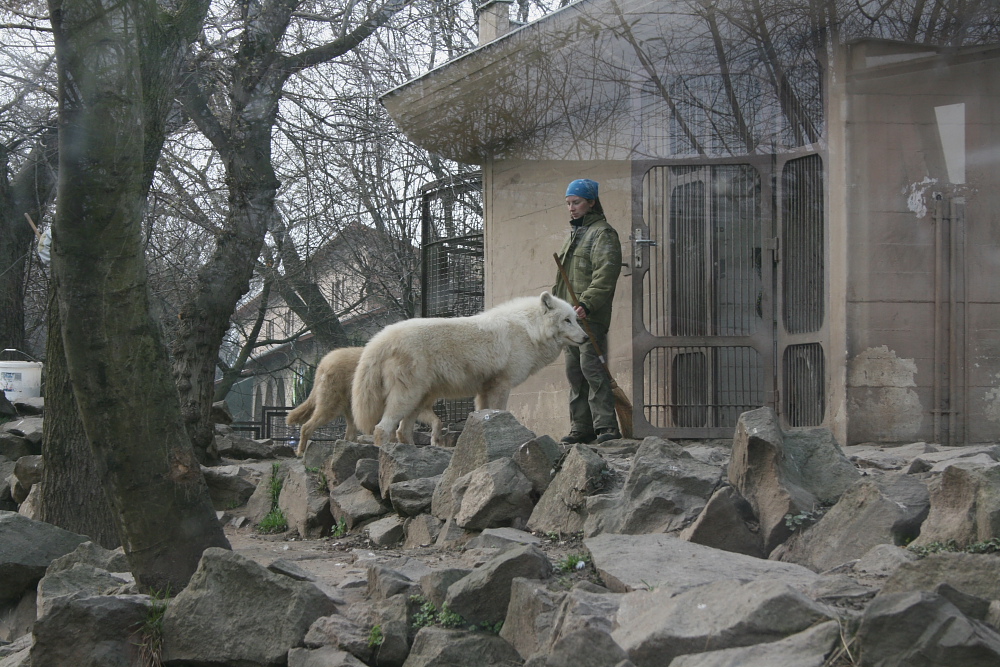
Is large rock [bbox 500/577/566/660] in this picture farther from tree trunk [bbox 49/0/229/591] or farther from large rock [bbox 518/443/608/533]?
tree trunk [bbox 49/0/229/591]

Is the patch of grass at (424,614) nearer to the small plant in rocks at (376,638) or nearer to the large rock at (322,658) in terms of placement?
the small plant in rocks at (376,638)

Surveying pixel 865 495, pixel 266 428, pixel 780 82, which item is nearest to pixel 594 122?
pixel 780 82

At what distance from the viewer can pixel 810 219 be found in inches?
376

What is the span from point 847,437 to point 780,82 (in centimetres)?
369

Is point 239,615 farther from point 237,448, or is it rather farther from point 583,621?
point 237,448

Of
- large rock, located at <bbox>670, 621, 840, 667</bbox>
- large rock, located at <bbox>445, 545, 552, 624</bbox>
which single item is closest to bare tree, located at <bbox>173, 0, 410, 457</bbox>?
large rock, located at <bbox>445, 545, 552, 624</bbox>

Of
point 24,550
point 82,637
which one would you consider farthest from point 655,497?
point 24,550

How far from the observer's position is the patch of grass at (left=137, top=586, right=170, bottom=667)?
4.79m

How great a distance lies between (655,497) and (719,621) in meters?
1.88

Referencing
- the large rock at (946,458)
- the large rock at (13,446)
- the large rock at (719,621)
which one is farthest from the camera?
the large rock at (13,446)

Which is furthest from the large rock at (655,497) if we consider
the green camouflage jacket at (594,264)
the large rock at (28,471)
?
the large rock at (28,471)

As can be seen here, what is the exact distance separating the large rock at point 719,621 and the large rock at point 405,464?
355 centimetres

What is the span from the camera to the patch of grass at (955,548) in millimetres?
4238

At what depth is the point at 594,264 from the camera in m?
8.83
